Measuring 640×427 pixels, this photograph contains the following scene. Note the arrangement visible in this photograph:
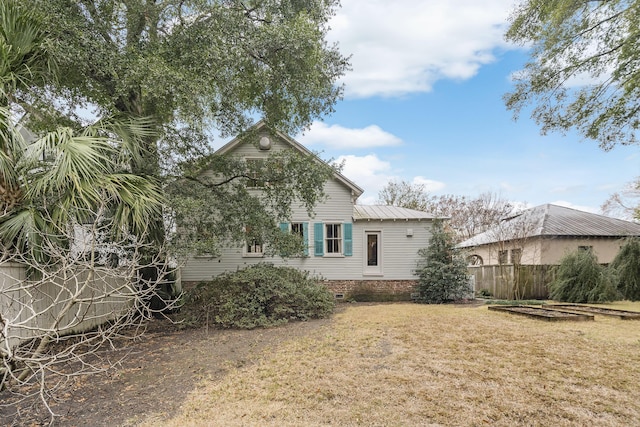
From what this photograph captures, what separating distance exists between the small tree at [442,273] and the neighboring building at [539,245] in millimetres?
1664

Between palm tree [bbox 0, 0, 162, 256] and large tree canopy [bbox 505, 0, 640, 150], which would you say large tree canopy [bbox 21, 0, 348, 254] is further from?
large tree canopy [bbox 505, 0, 640, 150]

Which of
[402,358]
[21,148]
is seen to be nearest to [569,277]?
[402,358]

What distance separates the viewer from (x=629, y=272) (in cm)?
1316

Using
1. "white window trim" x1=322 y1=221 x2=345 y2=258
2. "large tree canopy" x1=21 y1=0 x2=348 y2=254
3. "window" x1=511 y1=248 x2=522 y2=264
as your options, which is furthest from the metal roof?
"large tree canopy" x1=21 y1=0 x2=348 y2=254

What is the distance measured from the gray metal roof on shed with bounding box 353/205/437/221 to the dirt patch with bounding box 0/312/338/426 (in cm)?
652

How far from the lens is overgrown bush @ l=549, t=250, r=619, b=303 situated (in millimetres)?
12492

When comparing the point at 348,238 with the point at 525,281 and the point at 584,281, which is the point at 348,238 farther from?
the point at 584,281

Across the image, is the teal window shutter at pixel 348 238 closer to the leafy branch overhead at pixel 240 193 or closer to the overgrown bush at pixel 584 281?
the leafy branch overhead at pixel 240 193

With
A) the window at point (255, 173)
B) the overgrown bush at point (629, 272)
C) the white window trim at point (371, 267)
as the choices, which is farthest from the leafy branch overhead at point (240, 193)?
the overgrown bush at point (629, 272)

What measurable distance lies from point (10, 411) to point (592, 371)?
23.3 ft

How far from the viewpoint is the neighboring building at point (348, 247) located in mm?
13664

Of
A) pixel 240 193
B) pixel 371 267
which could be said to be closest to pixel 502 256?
pixel 371 267

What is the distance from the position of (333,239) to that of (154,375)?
372 inches

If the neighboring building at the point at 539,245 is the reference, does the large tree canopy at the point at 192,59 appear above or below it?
above
